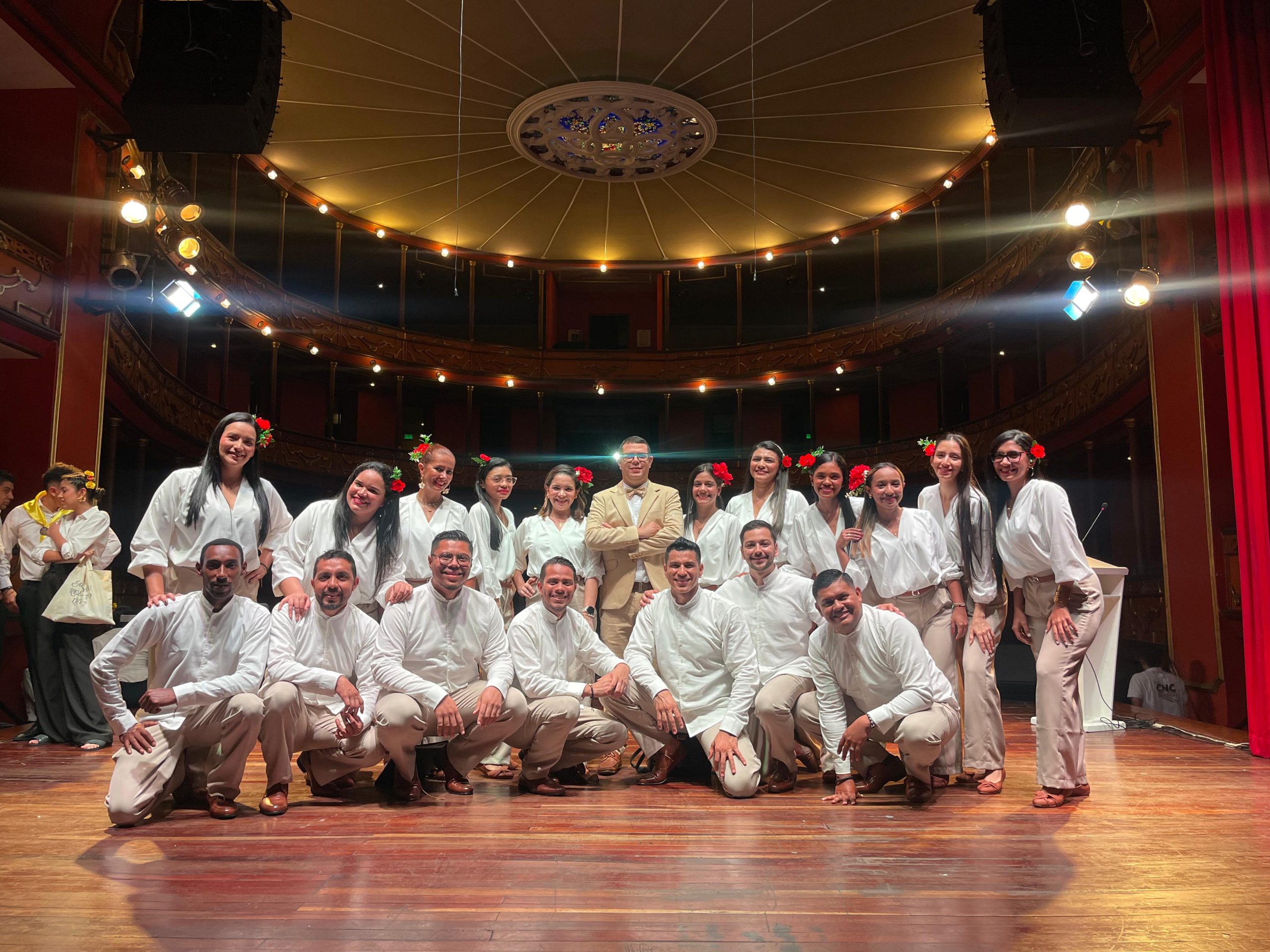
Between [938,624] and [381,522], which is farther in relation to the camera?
[381,522]

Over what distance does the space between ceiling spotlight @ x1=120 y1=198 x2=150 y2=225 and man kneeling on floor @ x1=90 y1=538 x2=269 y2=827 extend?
4358 millimetres

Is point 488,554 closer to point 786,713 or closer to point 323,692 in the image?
point 323,692

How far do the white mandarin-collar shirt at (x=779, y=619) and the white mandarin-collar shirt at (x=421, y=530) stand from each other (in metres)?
1.41

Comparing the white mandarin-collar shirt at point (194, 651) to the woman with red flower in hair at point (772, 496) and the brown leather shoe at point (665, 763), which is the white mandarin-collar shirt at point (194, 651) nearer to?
the brown leather shoe at point (665, 763)

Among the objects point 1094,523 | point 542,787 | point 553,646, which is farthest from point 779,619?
point 1094,523

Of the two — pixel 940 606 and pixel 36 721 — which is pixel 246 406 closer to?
pixel 36 721

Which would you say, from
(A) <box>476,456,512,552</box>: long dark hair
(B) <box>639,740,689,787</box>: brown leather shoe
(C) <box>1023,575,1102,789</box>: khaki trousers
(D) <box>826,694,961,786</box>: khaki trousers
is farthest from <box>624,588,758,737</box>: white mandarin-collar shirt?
(A) <box>476,456,512,552</box>: long dark hair

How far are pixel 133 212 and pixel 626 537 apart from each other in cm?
448

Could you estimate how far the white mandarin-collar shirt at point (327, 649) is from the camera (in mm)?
3695

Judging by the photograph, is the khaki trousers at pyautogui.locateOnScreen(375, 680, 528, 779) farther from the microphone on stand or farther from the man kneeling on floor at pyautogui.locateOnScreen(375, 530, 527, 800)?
the microphone on stand

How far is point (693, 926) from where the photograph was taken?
7.40 feet

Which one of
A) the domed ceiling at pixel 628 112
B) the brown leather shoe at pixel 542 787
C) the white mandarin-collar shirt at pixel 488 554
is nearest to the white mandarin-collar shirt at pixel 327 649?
the brown leather shoe at pixel 542 787

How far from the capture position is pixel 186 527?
13.4ft

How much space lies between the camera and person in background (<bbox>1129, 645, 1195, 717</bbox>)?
663 centimetres
